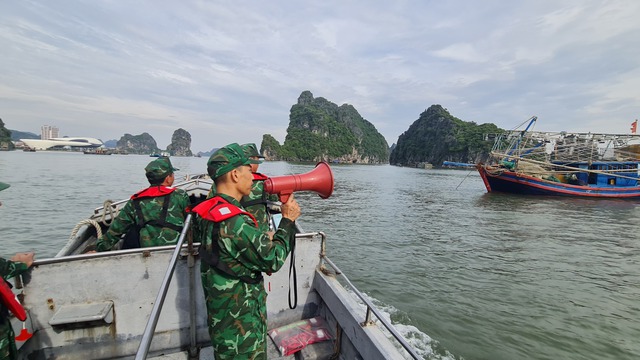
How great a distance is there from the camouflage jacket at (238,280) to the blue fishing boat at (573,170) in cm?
3042

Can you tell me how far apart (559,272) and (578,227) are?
29.8 ft

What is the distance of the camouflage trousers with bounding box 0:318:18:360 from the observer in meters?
2.24

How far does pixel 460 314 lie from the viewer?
691cm

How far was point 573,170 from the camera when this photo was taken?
29.4 m

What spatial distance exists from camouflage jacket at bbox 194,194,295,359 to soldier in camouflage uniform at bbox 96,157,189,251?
1923 mm

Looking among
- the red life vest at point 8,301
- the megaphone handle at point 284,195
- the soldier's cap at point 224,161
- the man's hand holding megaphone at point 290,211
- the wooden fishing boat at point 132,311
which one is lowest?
the wooden fishing boat at point 132,311

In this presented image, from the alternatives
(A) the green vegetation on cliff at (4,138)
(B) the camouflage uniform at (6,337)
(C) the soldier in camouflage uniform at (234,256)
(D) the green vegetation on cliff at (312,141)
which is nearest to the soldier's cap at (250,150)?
(C) the soldier in camouflage uniform at (234,256)

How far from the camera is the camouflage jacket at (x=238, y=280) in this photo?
2076mm

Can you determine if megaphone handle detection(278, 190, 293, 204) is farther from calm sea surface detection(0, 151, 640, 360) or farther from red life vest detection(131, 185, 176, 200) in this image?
calm sea surface detection(0, 151, 640, 360)

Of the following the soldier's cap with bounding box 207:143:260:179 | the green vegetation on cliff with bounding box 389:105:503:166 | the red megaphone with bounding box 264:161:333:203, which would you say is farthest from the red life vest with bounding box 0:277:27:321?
the green vegetation on cliff with bounding box 389:105:503:166

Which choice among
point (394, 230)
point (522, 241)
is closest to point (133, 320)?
point (394, 230)

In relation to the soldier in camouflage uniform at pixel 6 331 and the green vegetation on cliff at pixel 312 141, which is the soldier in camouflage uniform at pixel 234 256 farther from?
the green vegetation on cliff at pixel 312 141

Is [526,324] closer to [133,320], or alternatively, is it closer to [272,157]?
[133,320]

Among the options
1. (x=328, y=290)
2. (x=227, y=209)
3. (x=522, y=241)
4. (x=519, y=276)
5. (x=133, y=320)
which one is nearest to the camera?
(x=227, y=209)
